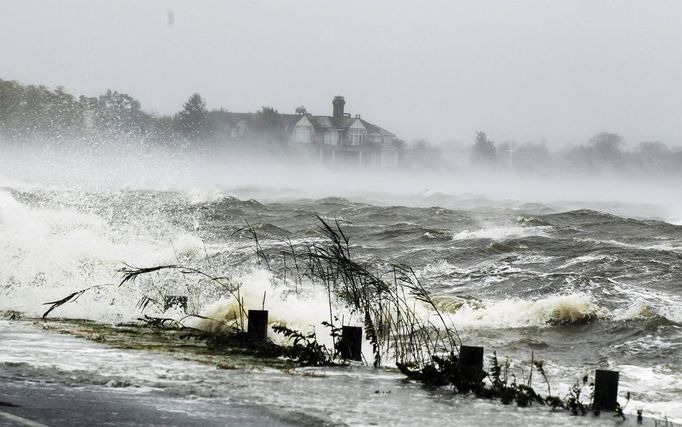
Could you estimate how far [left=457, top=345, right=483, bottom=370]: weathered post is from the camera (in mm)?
9523

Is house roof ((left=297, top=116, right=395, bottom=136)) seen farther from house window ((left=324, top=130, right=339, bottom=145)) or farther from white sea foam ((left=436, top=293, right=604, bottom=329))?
white sea foam ((left=436, top=293, right=604, bottom=329))

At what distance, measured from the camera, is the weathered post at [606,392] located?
28.2 feet

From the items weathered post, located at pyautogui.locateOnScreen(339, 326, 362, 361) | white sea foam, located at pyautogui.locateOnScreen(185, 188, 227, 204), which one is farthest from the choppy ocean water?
white sea foam, located at pyautogui.locateOnScreen(185, 188, 227, 204)

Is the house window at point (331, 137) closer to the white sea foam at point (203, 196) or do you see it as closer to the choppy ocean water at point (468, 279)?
the white sea foam at point (203, 196)

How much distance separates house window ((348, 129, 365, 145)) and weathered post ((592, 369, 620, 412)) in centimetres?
11370

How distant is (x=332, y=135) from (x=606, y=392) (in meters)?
115

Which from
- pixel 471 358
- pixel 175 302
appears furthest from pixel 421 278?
pixel 471 358

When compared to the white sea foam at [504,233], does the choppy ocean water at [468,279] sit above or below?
below

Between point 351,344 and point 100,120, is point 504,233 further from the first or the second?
point 100,120

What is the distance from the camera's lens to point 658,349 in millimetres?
14820

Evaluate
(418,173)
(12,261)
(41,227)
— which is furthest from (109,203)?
(418,173)

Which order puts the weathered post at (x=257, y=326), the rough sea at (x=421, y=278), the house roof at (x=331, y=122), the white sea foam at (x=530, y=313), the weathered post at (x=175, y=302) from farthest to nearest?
1. the house roof at (x=331, y=122)
2. the white sea foam at (x=530, y=313)
3. the weathered post at (x=175, y=302)
4. the weathered post at (x=257, y=326)
5. the rough sea at (x=421, y=278)

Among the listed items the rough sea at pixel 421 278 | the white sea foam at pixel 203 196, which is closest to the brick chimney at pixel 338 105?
the white sea foam at pixel 203 196

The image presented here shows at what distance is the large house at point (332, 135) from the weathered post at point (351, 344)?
4292 inches
